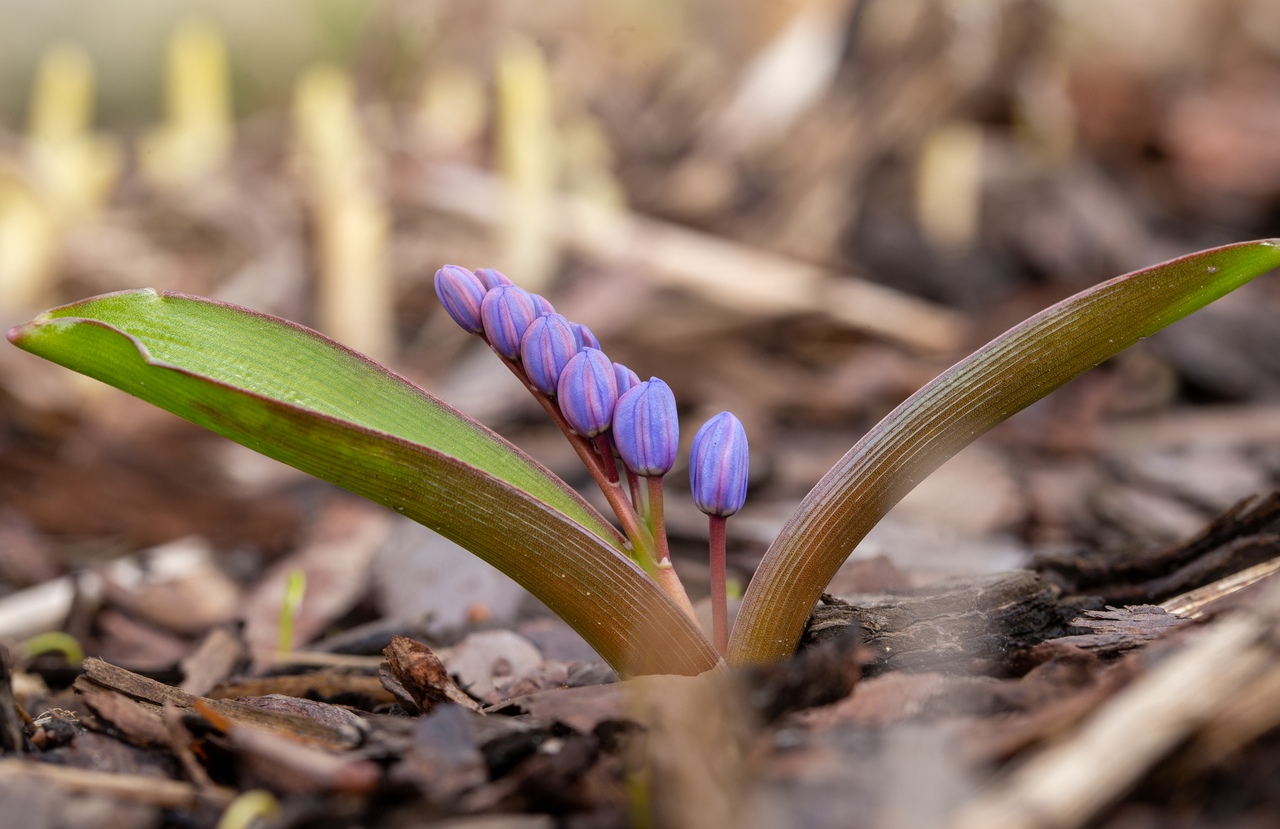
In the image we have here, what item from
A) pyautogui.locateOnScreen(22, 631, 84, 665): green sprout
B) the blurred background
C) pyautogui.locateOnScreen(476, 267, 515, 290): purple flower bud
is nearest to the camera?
pyautogui.locateOnScreen(476, 267, 515, 290): purple flower bud

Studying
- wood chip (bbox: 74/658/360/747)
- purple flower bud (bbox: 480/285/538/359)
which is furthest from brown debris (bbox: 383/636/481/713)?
purple flower bud (bbox: 480/285/538/359)

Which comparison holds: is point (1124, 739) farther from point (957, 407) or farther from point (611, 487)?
point (611, 487)

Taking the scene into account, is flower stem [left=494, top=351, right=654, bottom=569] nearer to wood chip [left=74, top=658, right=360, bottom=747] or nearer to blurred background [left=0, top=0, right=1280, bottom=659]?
wood chip [left=74, top=658, right=360, bottom=747]

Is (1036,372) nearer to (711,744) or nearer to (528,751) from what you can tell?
(711,744)

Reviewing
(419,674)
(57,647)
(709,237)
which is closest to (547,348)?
(419,674)

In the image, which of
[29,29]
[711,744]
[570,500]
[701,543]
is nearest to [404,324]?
[701,543]

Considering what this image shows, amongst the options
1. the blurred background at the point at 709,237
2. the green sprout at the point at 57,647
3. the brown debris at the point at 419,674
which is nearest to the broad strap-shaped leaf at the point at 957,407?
the brown debris at the point at 419,674
